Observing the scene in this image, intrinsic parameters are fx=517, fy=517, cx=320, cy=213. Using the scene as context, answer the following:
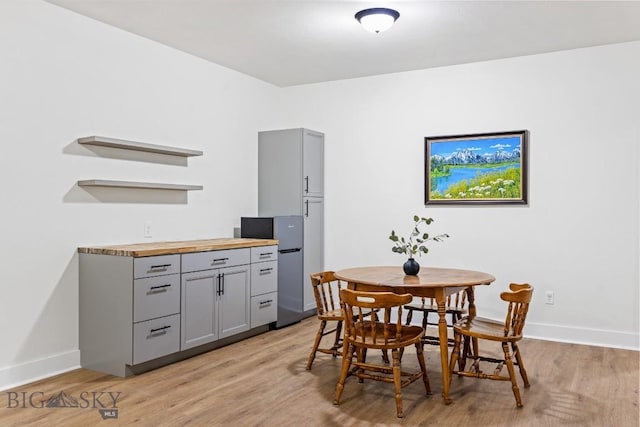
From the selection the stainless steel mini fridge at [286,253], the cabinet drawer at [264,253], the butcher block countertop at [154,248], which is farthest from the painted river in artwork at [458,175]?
the butcher block countertop at [154,248]

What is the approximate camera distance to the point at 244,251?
449 cm

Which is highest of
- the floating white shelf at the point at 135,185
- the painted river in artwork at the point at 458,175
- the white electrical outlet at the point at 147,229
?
the painted river in artwork at the point at 458,175

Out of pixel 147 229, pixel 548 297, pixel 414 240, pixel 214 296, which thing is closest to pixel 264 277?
pixel 214 296

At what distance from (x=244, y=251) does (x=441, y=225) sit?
198 centimetres

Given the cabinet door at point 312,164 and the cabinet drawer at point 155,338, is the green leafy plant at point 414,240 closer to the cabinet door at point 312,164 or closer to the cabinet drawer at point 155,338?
the cabinet door at point 312,164

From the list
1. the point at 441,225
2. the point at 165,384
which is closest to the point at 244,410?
the point at 165,384

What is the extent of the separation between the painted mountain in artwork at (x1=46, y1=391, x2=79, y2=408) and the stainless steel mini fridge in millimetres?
2134

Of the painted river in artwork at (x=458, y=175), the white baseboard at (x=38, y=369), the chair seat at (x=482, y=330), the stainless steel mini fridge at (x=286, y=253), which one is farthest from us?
the stainless steel mini fridge at (x=286, y=253)

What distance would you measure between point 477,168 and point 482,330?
2.16 m

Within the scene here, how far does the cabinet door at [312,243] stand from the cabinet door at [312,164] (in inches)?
4.2

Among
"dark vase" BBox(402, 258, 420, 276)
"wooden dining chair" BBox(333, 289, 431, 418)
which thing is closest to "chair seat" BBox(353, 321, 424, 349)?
"wooden dining chair" BBox(333, 289, 431, 418)

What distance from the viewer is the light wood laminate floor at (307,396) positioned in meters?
2.84

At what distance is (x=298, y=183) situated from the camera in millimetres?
5395

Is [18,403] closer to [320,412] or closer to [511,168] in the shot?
[320,412]
